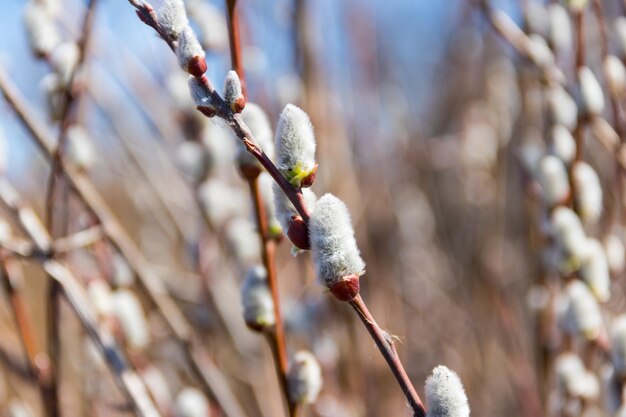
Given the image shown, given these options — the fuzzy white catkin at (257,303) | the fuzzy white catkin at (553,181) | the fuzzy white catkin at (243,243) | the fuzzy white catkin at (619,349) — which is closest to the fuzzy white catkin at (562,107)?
the fuzzy white catkin at (553,181)

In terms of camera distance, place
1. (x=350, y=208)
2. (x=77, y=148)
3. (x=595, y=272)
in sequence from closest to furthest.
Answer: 1. (x=595, y=272)
2. (x=77, y=148)
3. (x=350, y=208)

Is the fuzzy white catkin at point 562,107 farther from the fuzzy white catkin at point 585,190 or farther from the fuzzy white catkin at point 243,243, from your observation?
the fuzzy white catkin at point 243,243

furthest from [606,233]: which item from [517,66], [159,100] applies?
[159,100]

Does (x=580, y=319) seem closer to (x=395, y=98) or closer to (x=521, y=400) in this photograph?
(x=521, y=400)

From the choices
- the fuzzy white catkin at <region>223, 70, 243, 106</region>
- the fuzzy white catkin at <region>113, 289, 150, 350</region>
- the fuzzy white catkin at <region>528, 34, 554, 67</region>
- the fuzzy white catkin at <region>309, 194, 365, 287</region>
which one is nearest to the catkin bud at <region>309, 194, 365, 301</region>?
the fuzzy white catkin at <region>309, 194, 365, 287</region>

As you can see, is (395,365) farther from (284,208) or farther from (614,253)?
(614,253)

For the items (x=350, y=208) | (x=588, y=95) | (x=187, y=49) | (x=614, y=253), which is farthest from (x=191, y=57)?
(x=350, y=208)
